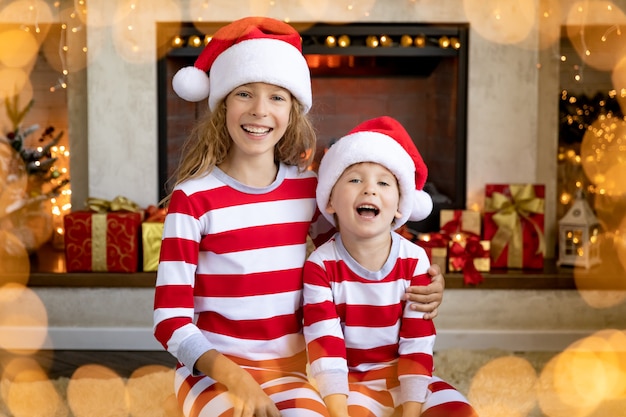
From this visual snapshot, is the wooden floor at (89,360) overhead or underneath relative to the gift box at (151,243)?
underneath

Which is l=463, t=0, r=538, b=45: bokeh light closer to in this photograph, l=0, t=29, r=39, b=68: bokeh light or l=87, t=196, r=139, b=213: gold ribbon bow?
l=87, t=196, r=139, b=213: gold ribbon bow

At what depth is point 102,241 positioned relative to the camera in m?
3.03

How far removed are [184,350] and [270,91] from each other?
0.55 m

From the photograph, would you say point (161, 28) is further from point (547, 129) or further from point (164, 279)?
point (164, 279)

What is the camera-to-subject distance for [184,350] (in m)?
1.50

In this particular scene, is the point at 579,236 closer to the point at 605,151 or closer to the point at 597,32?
the point at 605,151

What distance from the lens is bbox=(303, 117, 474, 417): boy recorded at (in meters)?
1.54

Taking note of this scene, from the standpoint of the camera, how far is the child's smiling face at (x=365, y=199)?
1555mm

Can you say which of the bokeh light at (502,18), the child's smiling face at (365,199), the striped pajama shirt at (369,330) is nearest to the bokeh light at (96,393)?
the striped pajama shirt at (369,330)

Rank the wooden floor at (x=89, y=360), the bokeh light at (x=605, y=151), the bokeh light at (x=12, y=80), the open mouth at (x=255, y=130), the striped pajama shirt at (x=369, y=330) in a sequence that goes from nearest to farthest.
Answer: the striped pajama shirt at (x=369, y=330) < the open mouth at (x=255, y=130) < the wooden floor at (x=89, y=360) < the bokeh light at (x=605, y=151) < the bokeh light at (x=12, y=80)

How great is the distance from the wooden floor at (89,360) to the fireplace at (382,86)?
2.07 feet

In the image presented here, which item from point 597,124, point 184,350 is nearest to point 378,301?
point 184,350

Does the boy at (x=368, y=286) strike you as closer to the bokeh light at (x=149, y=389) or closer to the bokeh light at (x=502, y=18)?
the bokeh light at (x=149, y=389)

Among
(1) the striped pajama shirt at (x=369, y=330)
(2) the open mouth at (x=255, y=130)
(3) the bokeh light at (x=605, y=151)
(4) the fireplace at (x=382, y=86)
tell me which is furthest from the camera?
(3) the bokeh light at (x=605, y=151)
